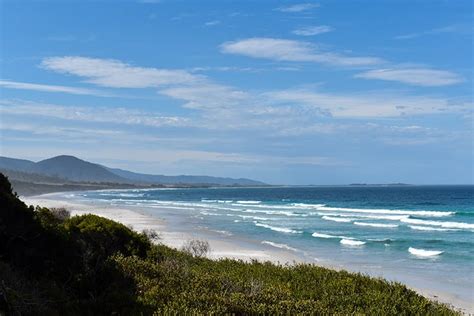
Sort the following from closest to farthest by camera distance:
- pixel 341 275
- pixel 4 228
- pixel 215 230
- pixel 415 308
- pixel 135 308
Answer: pixel 135 308 < pixel 4 228 < pixel 415 308 < pixel 341 275 < pixel 215 230

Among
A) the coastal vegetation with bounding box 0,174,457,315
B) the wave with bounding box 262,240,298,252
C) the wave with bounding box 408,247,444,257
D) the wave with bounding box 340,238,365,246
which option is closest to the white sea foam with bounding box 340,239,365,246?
the wave with bounding box 340,238,365,246

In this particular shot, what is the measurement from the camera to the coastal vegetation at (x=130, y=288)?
314 inches

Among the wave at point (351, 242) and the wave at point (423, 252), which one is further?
the wave at point (351, 242)

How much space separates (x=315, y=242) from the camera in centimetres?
3794

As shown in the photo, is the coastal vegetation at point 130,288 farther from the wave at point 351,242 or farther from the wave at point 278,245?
the wave at point 351,242

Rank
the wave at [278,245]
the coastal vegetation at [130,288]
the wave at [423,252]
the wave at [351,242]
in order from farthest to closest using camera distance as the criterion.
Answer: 1. the wave at [351,242]
2. the wave at [278,245]
3. the wave at [423,252]
4. the coastal vegetation at [130,288]

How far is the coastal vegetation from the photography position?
7.98 m

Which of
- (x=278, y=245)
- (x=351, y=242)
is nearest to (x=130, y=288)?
(x=278, y=245)

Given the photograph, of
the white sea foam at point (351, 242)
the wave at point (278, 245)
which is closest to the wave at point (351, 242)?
the white sea foam at point (351, 242)

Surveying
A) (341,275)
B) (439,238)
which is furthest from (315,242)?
(341,275)

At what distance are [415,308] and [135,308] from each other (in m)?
5.61

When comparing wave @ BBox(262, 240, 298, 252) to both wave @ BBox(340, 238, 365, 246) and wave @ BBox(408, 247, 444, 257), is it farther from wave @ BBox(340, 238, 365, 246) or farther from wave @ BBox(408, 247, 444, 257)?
wave @ BBox(408, 247, 444, 257)

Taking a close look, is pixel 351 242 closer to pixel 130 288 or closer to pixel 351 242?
pixel 351 242

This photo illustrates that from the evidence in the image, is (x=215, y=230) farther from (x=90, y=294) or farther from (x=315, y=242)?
(x=90, y=294)
